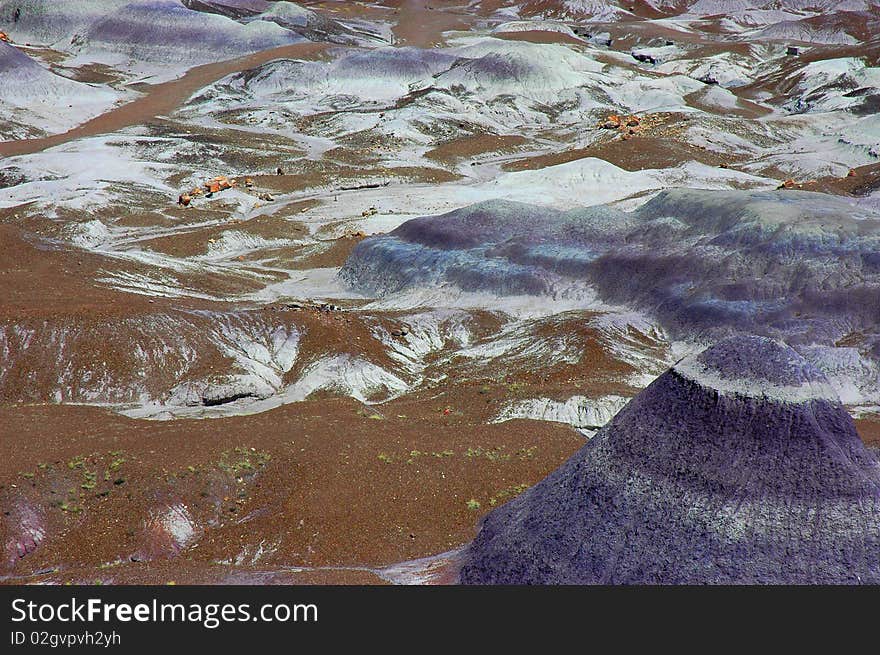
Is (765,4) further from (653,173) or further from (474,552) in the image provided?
(474,552)

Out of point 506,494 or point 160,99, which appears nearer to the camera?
point 506,494

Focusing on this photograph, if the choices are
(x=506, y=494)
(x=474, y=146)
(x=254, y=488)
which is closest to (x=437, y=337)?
(x=506, y=494)

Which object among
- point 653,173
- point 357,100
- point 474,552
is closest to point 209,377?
point 474,552

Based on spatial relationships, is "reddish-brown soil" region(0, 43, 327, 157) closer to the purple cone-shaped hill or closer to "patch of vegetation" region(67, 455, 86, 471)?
"patch of vegetation" region(67, 455, 86, 471)

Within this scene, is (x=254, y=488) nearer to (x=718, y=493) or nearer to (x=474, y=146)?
(x=718, y=493)

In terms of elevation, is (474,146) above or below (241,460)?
below

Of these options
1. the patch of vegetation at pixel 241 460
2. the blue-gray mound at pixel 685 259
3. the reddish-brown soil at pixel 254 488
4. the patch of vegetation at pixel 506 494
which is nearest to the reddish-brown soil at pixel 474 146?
the blue-gray mound at pixel 685 259

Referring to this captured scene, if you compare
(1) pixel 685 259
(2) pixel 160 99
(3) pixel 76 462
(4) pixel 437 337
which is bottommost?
(2) pixel 160 99
